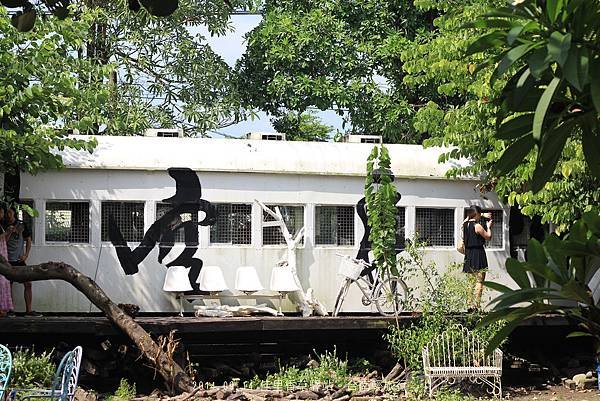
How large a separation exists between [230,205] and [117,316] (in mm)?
2452

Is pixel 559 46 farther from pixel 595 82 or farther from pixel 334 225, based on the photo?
pixel 334 225

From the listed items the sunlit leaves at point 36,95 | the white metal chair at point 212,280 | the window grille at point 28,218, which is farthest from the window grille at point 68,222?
the white metal chair at point 212,280

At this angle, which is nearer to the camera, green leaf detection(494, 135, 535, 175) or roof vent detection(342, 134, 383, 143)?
green leaf detection(494, 135, 535, 175)

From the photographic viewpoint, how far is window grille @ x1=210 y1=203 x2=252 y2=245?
12.7m

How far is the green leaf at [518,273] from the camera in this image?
1479mm

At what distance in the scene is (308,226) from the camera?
12953 mm

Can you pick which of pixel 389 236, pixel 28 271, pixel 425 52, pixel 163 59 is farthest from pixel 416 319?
pixel 163 59

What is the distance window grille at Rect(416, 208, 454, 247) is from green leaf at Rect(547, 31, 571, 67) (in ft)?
39.6

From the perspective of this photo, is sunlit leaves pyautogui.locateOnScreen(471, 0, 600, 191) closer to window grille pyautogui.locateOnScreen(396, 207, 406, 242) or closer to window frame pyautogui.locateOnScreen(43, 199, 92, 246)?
window frame pyautogui.locateOnScreen(43, 199, 92, 246)

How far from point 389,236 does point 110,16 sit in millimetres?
9867

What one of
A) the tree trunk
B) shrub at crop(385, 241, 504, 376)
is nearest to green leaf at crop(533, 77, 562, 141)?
the tree trunk

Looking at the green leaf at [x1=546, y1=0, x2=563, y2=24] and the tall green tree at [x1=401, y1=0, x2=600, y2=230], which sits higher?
the tall green tree at [x1=401, y1=0, x2=600, y2=230]

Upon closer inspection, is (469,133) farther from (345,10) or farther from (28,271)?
(345,10)

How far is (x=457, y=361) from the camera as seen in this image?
1164 cm
